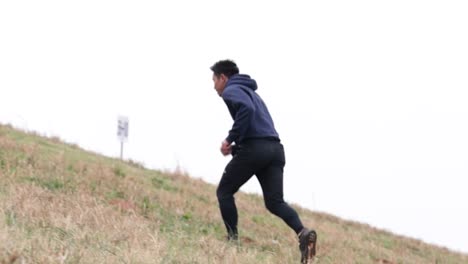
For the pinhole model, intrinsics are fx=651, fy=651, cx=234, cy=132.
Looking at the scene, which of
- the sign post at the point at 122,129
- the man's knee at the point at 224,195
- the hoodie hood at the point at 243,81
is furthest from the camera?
the sign post at the point at 122,129

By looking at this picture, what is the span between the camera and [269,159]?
5910mm

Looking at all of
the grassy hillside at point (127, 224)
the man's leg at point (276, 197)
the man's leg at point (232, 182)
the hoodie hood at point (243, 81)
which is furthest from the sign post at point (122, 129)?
the man's leg at point (276, 197)

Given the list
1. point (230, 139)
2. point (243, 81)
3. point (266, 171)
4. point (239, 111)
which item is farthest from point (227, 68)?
point (266, 171)

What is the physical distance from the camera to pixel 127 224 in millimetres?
5371

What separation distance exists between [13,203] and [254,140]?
7.01 feet

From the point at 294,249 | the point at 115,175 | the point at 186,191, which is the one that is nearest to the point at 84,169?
the point at 115,175

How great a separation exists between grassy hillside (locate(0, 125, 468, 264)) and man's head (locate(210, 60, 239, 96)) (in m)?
1.45

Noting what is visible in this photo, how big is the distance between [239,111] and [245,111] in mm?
55

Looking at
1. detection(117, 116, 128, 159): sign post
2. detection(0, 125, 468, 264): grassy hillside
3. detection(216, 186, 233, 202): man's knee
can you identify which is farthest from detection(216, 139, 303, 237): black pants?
detection(117, 116, 128, 159): sign post

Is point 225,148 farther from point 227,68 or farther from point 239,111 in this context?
point 227,68

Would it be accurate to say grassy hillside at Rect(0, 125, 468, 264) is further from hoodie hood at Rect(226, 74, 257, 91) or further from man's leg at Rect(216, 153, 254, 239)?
hoodie hood at Rect(226, 74, 257, 91)

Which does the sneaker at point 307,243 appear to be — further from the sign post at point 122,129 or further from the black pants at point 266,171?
the sign post at point 122,129

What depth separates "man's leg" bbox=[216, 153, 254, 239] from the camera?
19.5 ft

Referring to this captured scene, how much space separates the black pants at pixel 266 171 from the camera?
5883mm
